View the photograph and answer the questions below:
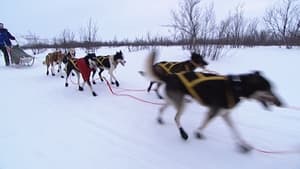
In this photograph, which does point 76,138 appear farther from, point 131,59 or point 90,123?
point 131,59

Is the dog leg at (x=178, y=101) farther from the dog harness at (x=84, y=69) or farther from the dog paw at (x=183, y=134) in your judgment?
the dog harness at (x=84, y=69)

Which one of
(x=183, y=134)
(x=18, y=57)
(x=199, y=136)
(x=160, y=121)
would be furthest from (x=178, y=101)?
(x=18, y=57)

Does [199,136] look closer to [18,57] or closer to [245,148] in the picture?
[245,148]

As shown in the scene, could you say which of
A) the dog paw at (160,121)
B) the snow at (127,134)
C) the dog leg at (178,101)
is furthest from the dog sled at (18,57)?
the dog leg at (178,101)

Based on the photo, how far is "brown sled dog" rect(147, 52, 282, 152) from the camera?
9.30 ft

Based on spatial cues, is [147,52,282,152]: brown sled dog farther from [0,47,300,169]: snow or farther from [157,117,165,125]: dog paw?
[157,117,165,125]: dog paw

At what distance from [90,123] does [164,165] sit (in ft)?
5.76

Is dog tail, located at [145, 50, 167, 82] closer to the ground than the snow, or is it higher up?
higher up

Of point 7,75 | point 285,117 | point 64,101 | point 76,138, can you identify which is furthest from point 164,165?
point 7,75

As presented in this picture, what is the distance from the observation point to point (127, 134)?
3.76m

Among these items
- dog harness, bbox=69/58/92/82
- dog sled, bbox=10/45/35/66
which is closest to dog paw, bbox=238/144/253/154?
dog harness, bbox=69/58/92/82

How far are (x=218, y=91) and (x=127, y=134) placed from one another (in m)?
1.46

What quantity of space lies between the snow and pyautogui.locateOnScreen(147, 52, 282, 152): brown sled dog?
0.31 metres

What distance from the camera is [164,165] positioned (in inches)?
114
